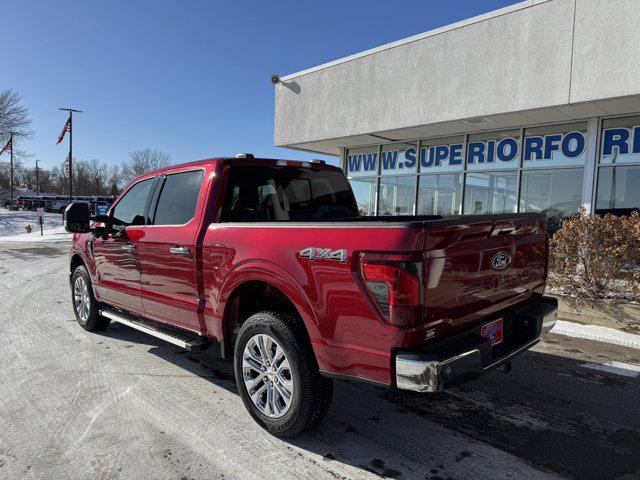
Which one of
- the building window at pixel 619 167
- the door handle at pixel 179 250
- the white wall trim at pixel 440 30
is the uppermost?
the white wall trim at pixel 440 30

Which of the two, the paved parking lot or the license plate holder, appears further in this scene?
the license plate holder

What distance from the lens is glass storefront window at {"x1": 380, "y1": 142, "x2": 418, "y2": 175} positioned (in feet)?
41.0

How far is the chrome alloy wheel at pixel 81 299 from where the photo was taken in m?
5.63

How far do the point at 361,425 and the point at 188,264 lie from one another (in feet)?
6.03

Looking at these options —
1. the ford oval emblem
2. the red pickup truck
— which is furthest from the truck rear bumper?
the ford oval emblem

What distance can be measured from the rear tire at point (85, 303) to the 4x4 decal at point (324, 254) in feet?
12.5

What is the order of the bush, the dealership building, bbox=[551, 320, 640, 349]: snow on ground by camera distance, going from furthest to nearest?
the dealership building
the bush
bbox=[551, 320, 640, 349]: snow on ground

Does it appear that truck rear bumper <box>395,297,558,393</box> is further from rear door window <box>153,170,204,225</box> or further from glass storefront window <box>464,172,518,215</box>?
glass storefront window <box>464,172,518,215</box>

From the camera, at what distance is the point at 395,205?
13.2 m

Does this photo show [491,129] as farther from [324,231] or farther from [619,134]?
[324,231]

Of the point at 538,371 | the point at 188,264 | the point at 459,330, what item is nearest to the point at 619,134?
the point at 538,371

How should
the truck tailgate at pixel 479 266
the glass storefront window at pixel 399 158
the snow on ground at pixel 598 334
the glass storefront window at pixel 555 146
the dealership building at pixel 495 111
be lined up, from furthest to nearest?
1. the glass storefront window at pixel 399 158
2. the glass storefront window at pixel 555 146
3. the dealership building at pixel 495 111
4. the snow on ground at pixel 598 334
5. the truck tailgate at pixel 479 266

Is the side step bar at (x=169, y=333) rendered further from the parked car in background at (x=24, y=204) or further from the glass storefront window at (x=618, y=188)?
the parked car in background at (x=24, y=204)

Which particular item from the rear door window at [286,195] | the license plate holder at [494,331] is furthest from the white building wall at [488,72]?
the license plate holder at [494,331]
